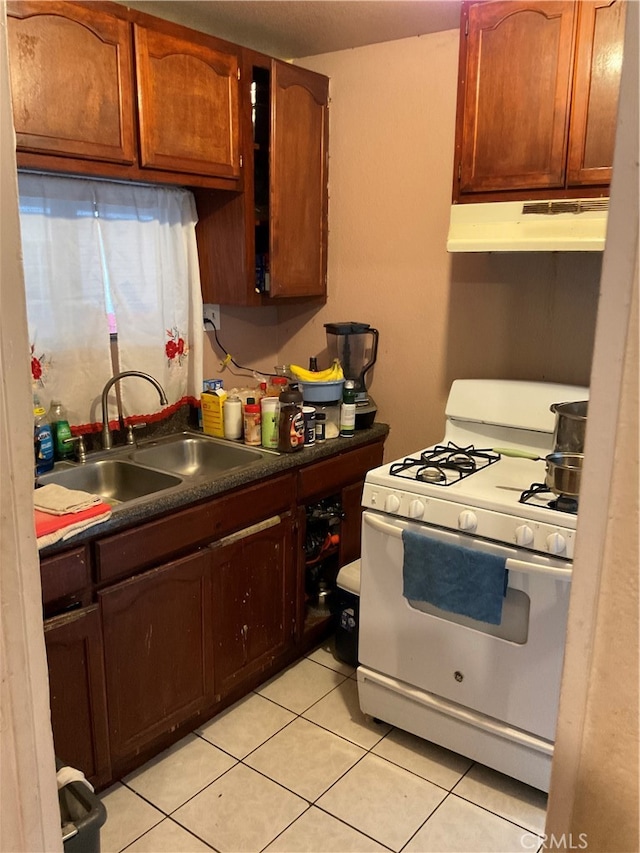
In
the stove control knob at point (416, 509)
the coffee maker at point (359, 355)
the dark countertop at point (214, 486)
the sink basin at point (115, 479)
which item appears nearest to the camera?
the dark countertop at point (214, 486)

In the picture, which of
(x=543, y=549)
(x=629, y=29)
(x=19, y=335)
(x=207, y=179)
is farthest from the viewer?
(x=207, y=179)

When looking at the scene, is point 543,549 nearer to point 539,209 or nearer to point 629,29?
point 539,209

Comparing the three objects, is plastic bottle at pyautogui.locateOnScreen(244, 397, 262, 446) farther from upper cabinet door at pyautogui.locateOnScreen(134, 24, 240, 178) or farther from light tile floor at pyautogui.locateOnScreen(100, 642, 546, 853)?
light tile floor at pyautogui.locateOnScreen(100, 642, 546, 853)

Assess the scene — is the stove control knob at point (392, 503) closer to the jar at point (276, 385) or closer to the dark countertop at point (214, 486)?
the dark countertop at point (214, 486)

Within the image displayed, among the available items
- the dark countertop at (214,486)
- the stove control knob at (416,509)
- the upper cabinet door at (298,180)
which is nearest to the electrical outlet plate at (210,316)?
the upper cabinet door at (298,180)

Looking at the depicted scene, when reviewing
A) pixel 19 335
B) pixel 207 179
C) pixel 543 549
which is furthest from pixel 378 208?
pixel 19 335

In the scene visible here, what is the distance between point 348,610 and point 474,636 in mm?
666

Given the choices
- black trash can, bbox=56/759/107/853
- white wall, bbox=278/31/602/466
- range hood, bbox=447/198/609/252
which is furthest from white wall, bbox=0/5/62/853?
white wall, bbox=278/31/602/466

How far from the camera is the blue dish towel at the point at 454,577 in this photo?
1.89 meters

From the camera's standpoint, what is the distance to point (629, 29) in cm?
53

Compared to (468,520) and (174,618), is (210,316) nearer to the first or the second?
(174,618)

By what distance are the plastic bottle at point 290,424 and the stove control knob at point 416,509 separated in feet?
1.90

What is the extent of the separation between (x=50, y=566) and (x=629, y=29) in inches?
64.2

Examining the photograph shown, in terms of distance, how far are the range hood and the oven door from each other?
0.91m
